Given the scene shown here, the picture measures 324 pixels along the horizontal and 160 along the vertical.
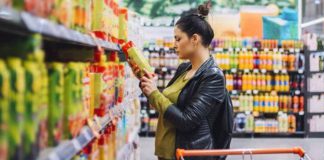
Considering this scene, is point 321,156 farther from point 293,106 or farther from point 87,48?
point 87,48

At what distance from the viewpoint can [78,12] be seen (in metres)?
2.08

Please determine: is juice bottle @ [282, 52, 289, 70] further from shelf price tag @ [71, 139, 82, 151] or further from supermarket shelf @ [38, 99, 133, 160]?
shelf price tag @ [71, 139, 82, 151]

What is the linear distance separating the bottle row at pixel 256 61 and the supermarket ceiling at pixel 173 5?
2.14m

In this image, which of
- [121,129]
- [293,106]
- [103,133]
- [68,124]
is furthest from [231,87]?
[68,124]

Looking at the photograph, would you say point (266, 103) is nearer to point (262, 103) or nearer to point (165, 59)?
point (262, 103)

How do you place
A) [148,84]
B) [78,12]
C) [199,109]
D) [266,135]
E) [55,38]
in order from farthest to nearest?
[266,135], [148,84], [199,109], [78,12], [55,38]

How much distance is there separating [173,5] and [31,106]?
412 inches

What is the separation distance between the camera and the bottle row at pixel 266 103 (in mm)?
9867

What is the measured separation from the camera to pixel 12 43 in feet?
4.96

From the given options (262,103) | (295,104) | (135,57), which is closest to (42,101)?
(135,57)

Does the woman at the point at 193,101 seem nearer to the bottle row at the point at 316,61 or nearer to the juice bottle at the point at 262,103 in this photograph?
the juice bottle at the point at 262,103

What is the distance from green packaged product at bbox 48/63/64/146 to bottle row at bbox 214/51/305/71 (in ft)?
27.0

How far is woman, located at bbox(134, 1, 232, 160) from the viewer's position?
2875mm

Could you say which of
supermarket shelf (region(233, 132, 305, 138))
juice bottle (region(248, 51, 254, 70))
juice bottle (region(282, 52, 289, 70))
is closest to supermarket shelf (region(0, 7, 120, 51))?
juice bottle (region(248, 51, 254, 70))
